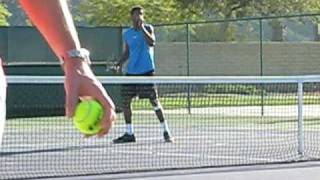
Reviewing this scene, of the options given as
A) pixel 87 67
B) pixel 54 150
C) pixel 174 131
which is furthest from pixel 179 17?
pixel 87 67

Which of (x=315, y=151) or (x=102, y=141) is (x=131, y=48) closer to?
(x=102, y=141)

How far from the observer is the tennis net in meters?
10.6

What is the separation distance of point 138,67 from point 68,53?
9849 millimetres

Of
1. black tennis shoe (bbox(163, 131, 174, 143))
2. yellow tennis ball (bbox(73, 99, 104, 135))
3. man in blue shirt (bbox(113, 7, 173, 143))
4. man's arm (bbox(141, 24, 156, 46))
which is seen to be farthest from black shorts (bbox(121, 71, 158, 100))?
yellow tennis ball (bbox(73, 99, 104, 135))

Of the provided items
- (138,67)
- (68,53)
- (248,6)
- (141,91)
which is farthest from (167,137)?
(248,6)

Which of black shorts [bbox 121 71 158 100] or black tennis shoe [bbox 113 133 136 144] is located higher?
black shorts [bbox 121 71 158 100]

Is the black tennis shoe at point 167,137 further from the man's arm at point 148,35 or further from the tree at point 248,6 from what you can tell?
the tree at point 248,6

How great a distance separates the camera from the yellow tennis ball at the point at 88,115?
2.95m

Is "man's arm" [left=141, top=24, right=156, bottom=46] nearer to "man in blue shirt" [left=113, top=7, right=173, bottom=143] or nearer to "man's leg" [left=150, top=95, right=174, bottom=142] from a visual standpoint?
"man in blue shirt" [left=113, top=7, right=173, bottom=143]

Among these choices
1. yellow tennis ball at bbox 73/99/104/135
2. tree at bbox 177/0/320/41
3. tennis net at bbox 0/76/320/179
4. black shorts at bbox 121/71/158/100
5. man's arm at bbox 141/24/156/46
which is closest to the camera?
yellow tennis ball at bbox 73/99/104/135

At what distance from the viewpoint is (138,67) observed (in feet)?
42.3

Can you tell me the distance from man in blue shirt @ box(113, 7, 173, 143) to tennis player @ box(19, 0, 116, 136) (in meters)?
9.57

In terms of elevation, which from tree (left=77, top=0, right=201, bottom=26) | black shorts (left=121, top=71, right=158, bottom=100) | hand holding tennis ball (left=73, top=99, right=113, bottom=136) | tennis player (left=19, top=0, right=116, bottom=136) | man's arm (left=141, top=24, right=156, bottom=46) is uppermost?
tree (left=77, top=0, right=201, bottom=26)

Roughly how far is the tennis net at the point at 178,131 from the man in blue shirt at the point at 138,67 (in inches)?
9.9
